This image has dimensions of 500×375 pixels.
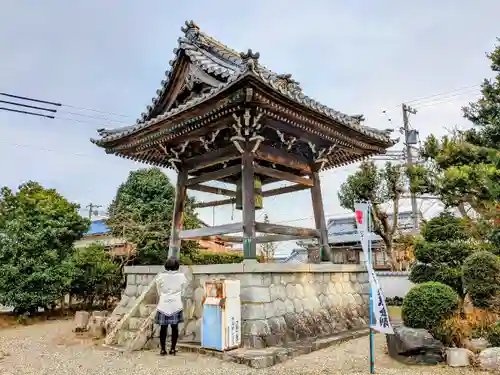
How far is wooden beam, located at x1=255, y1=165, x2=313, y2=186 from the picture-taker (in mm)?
8391

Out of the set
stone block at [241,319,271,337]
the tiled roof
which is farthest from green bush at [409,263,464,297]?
stone block at [241,319,271,337]

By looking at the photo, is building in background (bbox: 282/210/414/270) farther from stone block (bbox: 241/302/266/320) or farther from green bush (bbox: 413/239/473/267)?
stone block (bbox: 241/302/266/320)

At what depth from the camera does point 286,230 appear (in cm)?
856

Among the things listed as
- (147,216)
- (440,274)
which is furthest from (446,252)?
(147,216)

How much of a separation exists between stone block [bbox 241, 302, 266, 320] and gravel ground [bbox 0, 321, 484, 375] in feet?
3.10

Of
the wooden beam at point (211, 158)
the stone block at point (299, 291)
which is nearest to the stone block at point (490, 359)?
the stone block at point (299, 291)

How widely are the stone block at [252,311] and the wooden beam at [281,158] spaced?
3035 mm

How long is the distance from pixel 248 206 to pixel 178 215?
239 centimetres

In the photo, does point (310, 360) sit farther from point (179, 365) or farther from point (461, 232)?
point (461, 232)

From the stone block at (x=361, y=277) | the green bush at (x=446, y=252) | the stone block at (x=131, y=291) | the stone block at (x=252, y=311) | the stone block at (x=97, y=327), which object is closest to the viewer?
the stone block at (x=252, y=311)

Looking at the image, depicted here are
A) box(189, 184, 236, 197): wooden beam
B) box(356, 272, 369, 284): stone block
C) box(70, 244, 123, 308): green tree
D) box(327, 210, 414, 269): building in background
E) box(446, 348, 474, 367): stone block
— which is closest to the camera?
box(446, 348, 474, 367): stone block

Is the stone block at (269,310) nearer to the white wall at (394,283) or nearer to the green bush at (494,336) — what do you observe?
the green bush at (494,336)

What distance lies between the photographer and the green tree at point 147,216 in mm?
13125

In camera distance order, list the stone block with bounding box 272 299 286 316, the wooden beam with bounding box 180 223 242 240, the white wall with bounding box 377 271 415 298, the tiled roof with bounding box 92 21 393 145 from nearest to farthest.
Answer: the stone block with bounding box 272 299 286 316, the tiled roof with bounding box 92 21 393 145, the wooden beam with bounding box 180 223 242 240, the white wall with bounding box 377 271 415 298
